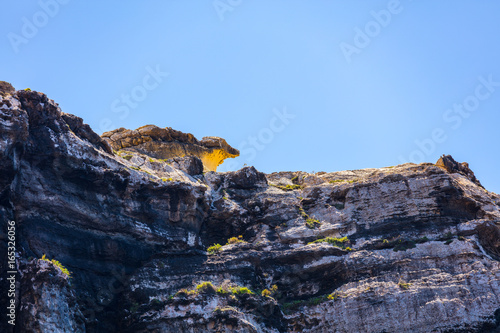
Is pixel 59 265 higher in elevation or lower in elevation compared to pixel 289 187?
lower

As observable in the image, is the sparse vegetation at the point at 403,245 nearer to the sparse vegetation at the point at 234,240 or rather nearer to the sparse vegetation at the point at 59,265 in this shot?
the sparse vegetation at the point at 234,240

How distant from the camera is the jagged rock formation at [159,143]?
62188 mm

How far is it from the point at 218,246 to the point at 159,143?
20.3 metres

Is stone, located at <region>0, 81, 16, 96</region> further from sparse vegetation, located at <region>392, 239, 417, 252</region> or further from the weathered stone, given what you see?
sparse vegetation, located at <region>392, 239, 417, 252</region>

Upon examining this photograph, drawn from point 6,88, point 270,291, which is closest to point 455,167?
point 270,291

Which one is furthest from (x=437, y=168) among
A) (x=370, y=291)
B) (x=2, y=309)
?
(x=2, y=309)

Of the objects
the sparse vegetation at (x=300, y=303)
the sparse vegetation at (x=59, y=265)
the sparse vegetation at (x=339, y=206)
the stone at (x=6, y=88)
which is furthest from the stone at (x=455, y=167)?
the stone at (x=6, y=88)

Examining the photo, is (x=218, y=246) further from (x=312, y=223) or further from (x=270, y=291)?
(x=312, y=223)

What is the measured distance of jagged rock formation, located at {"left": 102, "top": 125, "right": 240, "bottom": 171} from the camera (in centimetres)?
6219

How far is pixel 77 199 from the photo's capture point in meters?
41.2

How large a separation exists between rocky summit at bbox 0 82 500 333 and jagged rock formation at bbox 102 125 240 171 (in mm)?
11474

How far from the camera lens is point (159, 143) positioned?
62.9m

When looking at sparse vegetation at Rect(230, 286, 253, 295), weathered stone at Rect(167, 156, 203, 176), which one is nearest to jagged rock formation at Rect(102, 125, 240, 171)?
weathered stone at Rect(167, 156, 203, 176)

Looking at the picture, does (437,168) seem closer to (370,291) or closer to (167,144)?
(370,291)
